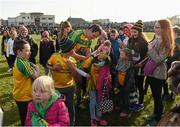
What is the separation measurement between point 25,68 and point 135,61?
2938 mm

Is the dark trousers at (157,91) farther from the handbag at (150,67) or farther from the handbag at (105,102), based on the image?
the handbag at (105,102)

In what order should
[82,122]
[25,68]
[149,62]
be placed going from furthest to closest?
1. [82,122]
2. [149,62]
3. [25,68]

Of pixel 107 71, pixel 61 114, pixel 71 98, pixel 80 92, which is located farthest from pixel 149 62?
pixel 61 114

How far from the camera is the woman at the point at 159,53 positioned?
19.6 ft

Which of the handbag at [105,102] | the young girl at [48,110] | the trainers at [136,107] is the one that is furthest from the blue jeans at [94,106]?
the young girl at [48,110]

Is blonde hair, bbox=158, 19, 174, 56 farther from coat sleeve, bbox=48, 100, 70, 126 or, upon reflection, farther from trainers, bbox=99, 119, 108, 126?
coat sleeve, bbox=48, 100, 70, 126

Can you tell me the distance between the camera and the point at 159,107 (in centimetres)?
648

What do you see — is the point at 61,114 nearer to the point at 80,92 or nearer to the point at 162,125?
the point at 162,125

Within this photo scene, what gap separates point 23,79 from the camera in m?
5.32

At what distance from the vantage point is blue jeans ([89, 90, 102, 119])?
21.9 ft

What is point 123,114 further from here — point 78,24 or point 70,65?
point 78,24

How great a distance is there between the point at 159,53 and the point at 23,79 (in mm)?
2545

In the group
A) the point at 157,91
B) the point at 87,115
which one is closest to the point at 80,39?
the point at 87,115

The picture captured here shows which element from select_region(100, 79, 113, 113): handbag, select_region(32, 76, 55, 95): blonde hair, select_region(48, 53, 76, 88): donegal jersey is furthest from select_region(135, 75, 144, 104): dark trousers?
select_region(32, 76, 55, 95): blonde hair
